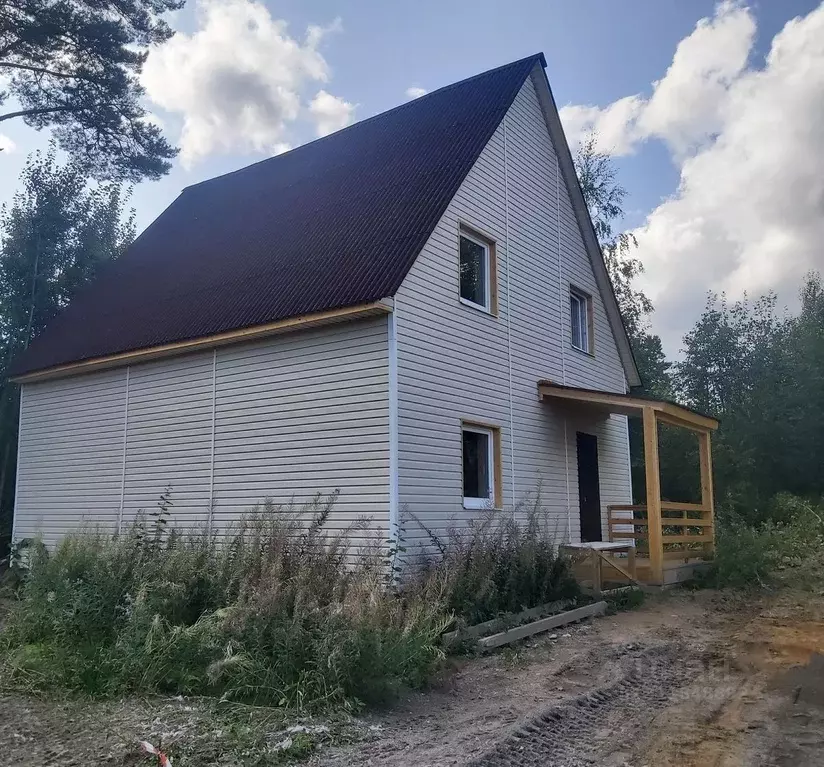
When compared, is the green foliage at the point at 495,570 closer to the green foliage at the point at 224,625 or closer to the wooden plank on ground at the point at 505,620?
the wooden plank on ground at the point at 505,620

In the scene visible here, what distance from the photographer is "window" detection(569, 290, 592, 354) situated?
14891 millimetres

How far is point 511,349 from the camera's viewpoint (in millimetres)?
12141

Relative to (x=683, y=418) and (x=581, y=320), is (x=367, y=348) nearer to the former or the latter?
(x=683, y=418)

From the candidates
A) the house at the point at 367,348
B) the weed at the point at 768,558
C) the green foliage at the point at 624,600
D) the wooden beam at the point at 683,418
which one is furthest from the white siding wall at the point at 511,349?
the weed at the point at 768,558

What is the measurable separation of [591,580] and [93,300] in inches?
441

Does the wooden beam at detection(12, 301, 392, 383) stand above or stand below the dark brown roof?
below

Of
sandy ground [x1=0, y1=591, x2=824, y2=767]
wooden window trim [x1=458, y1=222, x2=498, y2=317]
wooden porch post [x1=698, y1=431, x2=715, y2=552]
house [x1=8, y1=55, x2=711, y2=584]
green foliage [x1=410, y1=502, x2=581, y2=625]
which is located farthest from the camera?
wooden porch post [x1=698, y1=431, x2=715, y2=552]

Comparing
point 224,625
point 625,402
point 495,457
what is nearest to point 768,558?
point 625,402

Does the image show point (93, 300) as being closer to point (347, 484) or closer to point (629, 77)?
point (347, 484)

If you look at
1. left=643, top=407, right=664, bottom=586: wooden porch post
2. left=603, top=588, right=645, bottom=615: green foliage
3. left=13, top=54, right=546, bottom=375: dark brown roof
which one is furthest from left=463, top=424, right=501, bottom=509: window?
left=13, top=54, right=546, bottom=375: dark brown roof

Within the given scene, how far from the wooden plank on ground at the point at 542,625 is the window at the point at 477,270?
15.3 ft

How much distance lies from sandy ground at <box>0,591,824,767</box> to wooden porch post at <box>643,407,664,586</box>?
10.3ft

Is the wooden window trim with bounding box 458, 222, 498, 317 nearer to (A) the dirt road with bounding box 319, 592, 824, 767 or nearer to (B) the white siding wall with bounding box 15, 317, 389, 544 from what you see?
(B) the white siding wall with bounding box 15, 317, 389, 544

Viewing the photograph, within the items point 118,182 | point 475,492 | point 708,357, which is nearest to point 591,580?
point 475,492
